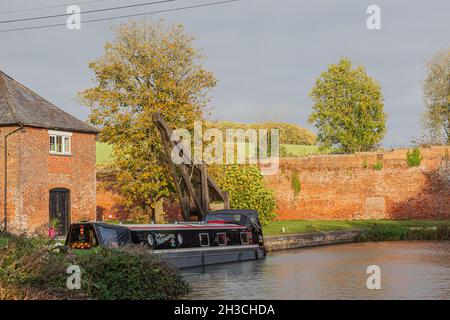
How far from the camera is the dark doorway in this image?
2740 cm

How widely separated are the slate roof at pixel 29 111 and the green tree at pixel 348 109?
71.3 ft

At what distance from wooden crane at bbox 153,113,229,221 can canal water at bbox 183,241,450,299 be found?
3364 millimetres

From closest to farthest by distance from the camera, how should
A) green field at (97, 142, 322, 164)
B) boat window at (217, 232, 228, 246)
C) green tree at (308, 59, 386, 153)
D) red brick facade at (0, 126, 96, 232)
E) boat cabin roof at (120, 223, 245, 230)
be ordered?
boat cabin roof at (120, 223, 245, 230) < boat window at (217, 232, 228, 246) < red brick facade at (0, 126, 96, 232) < green tree at (308, 59, 386, 153) < green field at (97, 142, 322, 164)

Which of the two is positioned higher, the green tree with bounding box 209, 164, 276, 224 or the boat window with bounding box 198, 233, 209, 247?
the green tree with bounding box 209, 164, 276, 224

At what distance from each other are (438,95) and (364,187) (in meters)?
16.1

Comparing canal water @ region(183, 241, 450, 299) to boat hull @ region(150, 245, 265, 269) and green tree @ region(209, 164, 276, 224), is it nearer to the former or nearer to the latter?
boat hull @ region(150, 245, 265, 269)

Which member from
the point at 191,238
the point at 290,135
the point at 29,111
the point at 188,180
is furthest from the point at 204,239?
the point at 290,135

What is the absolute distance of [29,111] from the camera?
2728cm

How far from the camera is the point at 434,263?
21719 millimetres

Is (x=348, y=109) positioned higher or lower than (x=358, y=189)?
higher

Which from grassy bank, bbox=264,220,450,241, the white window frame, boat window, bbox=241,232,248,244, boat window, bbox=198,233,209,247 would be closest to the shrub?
grassy bank, bbox=264,220,450,241

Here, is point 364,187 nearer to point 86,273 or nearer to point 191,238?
point 191,238

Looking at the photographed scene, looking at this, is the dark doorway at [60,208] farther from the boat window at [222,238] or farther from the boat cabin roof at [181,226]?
the boat window at [222,238]
